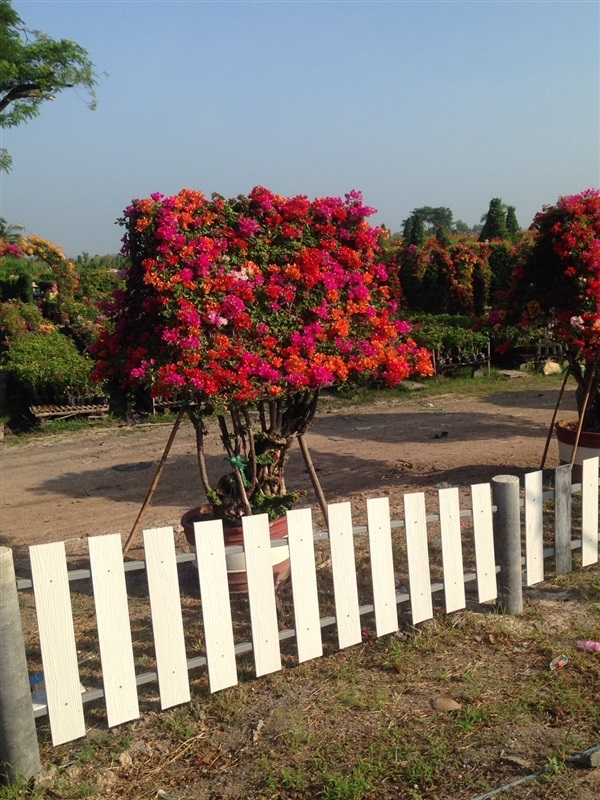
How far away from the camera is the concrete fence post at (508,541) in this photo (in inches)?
173

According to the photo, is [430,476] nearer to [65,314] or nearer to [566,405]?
[566,405]

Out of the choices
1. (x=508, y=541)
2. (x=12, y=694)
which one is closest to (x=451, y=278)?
(x=508, y=541)

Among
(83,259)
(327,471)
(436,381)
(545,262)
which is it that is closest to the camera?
(545,262)

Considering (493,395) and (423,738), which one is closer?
(423,738)

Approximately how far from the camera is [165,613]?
338 centimetres

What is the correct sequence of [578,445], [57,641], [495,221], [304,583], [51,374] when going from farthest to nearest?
[495,221] < [51,374] < [578,445] < [304,583] < [57,641]

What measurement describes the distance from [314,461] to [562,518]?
4.71 m

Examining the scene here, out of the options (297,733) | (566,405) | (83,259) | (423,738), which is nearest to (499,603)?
(423,738)

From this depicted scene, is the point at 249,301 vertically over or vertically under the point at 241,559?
over

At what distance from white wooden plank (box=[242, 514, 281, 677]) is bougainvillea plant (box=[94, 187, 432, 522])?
47.7 inches

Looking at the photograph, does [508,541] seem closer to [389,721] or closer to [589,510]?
[589,510]

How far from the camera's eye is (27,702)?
3.01m

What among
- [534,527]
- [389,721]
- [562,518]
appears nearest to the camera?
[389,721]

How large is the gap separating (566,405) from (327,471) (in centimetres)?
585
